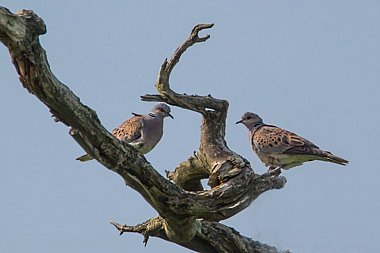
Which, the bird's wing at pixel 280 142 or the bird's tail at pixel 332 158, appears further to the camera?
the bird's wing at pixel 280 142

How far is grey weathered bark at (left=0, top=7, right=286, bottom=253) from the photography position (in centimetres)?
705

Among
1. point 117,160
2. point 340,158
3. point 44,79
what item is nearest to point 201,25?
point 117,160

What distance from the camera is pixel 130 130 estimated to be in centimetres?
1550

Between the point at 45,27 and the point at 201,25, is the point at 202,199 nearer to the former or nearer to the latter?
the point at 201,25

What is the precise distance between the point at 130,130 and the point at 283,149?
7.54 feet

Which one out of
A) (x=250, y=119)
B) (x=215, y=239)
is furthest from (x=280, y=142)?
(x=215, y=239)

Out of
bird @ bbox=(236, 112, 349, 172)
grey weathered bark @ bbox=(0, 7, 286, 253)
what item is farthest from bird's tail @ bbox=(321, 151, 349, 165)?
grey weathered bark @ bbox=(0, 7, 286, 253)

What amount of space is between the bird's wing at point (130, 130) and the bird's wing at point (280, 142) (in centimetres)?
186

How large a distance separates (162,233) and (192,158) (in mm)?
1207

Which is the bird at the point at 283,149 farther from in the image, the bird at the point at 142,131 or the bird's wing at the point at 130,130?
the bird's wing at the point at 130,130

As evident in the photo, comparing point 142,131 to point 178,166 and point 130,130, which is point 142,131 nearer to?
point 130,130

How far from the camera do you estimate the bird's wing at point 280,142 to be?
15.3m

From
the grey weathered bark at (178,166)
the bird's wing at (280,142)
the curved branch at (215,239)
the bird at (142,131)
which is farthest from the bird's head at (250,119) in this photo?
the curved branch at (215,239)

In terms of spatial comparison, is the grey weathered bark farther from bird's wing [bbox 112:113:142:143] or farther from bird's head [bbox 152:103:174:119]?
bird's head [bbox 152:103:174:119]
